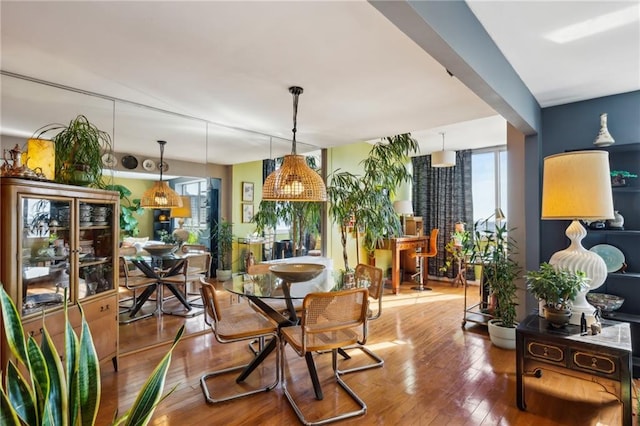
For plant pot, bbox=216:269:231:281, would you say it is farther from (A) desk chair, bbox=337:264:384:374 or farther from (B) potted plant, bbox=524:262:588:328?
(B) potted plant, bbox=524:262:588:328

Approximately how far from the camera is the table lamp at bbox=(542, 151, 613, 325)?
2094mm

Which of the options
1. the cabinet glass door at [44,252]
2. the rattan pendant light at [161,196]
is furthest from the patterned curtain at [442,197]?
the cabinet glass door at [44,252]

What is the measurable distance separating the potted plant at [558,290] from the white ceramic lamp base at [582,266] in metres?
0.08

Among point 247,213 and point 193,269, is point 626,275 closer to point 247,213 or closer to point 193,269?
point 247,213

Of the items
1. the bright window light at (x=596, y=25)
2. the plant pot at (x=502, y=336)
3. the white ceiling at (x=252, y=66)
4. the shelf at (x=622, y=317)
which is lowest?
the plant pot at (x=502, y=336)

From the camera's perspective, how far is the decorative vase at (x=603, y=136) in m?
2.73

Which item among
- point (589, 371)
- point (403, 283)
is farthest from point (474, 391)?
point (403, 283)

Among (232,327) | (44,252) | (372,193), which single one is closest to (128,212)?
(44,252)

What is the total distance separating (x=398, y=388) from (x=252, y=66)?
8.23 ft

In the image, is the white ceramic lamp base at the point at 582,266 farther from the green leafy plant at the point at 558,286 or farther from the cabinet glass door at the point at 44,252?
the cabinet glass door at the point at 44,252

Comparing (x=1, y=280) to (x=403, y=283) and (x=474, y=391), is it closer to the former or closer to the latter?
(x=474, y=391)

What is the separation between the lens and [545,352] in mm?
2074

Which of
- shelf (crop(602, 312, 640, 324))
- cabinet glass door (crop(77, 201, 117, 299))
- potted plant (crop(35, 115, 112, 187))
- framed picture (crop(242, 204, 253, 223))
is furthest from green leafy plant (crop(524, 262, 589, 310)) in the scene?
potted plant (crop(35, 115, 112, 187))

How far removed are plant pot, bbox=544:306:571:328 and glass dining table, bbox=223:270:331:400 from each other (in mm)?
1491
